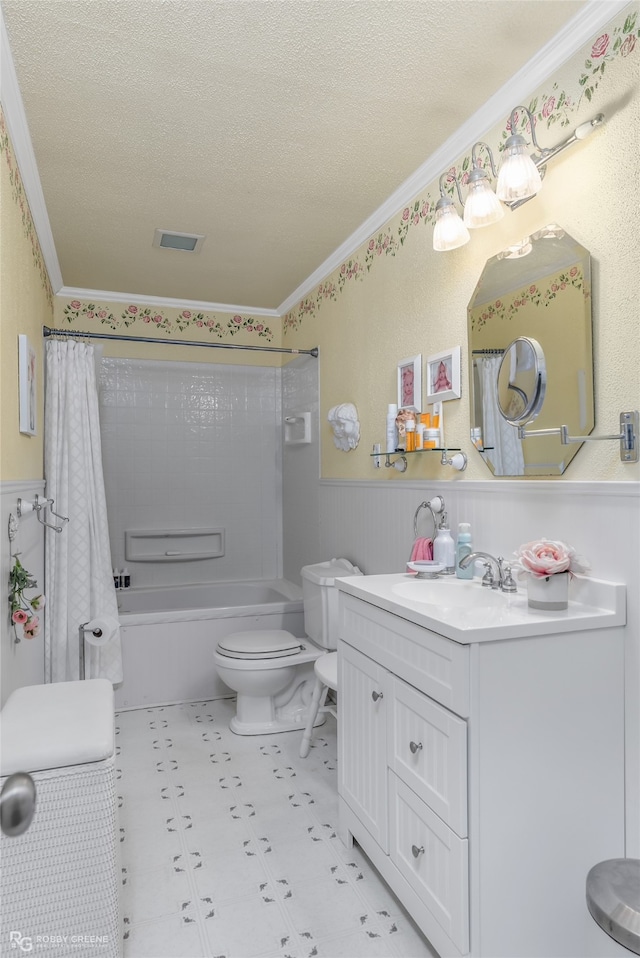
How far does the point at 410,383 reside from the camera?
98.7 inches

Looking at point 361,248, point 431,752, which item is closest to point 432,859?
point 431,752

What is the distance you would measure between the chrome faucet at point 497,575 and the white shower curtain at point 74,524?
200cm

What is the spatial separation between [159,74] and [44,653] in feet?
8.25

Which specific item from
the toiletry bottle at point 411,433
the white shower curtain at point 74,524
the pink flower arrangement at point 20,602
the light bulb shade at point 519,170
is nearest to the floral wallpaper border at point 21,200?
the white shower curtain at point 74,524

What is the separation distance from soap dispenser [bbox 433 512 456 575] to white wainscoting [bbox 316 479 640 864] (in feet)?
0.27

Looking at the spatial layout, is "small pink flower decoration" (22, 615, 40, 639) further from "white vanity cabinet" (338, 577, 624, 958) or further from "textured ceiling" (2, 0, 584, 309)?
"textured ceiling" (2, 0, 584, 309)

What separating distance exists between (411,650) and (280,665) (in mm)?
1370

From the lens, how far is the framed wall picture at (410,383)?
244 centimetres

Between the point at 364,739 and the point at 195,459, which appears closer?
the point at 364,739

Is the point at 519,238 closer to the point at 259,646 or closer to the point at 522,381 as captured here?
the point at 522,381

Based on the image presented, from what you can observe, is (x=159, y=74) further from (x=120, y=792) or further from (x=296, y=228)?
(x=120, y=792)

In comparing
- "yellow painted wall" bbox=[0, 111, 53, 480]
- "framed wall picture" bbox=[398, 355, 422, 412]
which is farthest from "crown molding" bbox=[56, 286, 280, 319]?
"framed wall picture" bbox=[398, 355, 422, 412]

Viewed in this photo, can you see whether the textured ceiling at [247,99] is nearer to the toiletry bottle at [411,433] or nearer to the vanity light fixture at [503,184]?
the vanity light fixture at [503,184]

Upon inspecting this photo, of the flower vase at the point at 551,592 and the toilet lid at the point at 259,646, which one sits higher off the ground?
the flower vase at the point at 551,592
